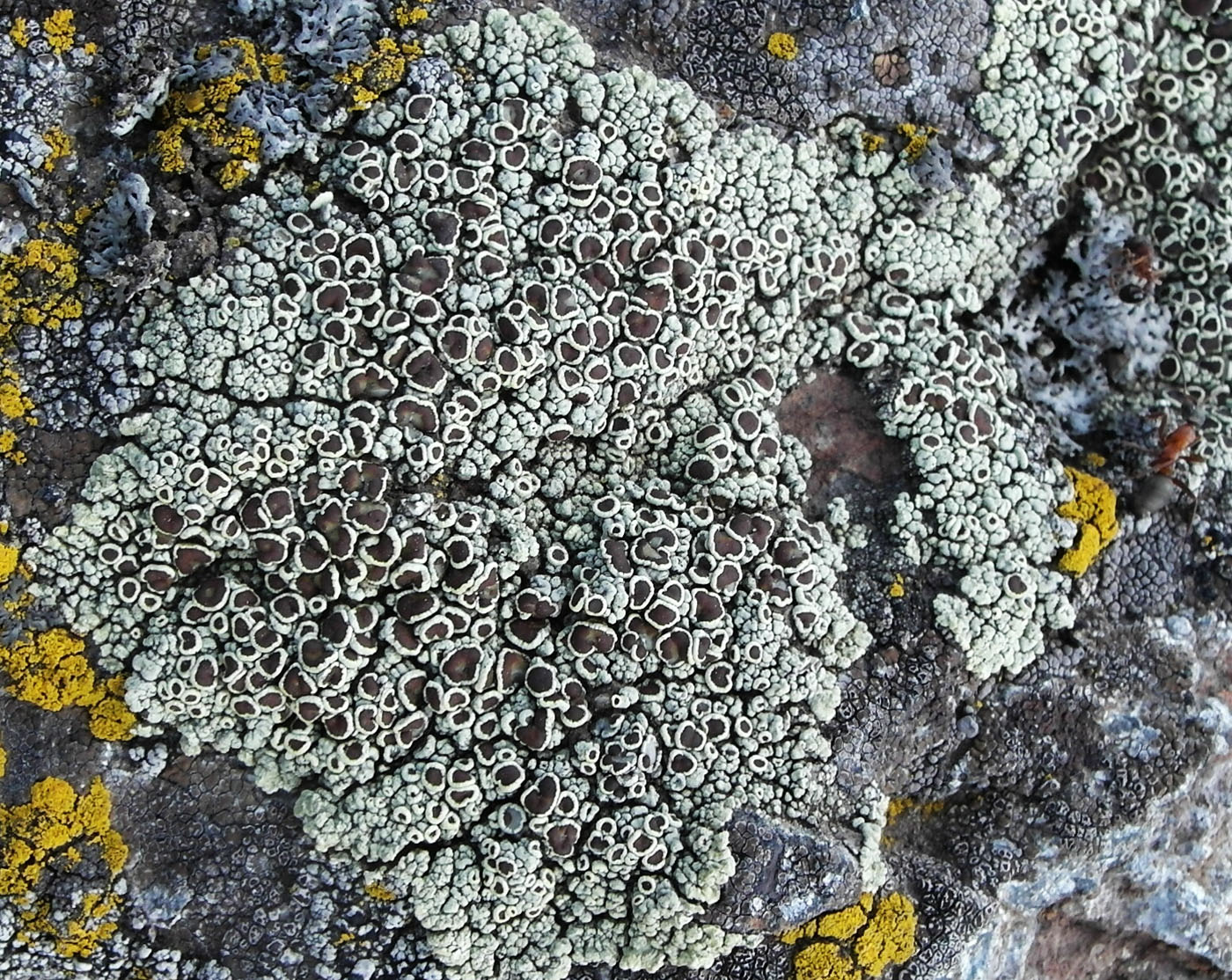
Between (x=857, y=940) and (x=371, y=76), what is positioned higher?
(x=371, y=76)

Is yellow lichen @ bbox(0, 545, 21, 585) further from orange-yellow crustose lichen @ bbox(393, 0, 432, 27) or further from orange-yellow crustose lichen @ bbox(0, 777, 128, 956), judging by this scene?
orange-yellow crustose lichen @ bbox(393, 0, 432, 27)

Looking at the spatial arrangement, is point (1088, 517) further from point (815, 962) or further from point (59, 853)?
point (59, 853)

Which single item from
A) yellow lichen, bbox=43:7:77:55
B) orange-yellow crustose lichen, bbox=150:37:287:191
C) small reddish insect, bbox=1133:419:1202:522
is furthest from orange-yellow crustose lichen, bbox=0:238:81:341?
small reddish insect, bbox=1133:419:1202:522

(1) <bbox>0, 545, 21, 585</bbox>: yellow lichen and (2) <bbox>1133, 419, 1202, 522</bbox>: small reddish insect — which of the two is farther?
(2) <bbox>1133, 419, 1202, 522</bbox>: small reddish insect

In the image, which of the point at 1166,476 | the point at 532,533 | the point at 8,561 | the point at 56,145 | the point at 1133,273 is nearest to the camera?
the point at 8,561

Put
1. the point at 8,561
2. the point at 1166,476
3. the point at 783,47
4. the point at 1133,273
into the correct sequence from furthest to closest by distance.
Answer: the point at 1133,273 < the point at 1166,476 < the point at 783,47 < the point at 8,561

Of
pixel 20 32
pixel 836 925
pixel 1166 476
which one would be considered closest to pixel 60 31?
pixel 20 32

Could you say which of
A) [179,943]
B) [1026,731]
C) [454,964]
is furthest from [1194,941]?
[179,943]
